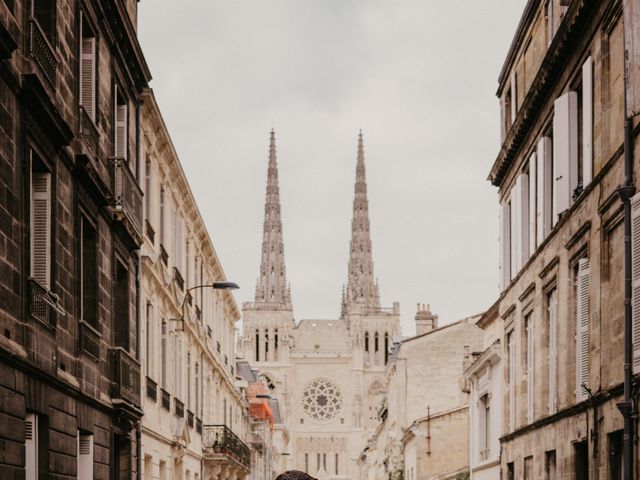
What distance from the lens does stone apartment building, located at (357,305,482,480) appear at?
180 feet

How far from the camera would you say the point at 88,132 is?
61.9 ft

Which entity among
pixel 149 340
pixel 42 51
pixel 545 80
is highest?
pixel 545 80

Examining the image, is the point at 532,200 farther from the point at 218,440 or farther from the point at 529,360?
the point at 218,440

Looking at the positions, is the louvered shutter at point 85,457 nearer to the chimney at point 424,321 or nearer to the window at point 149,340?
the window at point 149,340

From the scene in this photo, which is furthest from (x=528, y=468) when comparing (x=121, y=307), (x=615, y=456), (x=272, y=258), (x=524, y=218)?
(x=272, y=258)

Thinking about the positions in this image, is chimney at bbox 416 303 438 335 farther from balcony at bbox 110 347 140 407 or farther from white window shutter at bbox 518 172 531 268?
balcony at bbox 110 347 140 407

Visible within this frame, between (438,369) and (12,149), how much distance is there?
5255 cm

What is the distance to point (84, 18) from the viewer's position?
1902 cm

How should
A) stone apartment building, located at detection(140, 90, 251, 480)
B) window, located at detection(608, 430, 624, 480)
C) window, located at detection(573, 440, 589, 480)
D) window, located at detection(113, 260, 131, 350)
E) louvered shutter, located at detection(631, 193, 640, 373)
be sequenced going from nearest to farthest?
1. louvered shutter, located at detection(631, 193, 640, 373)
2. window, located at detection(608, 430, 624, 480)
3. window, located at detection(573, 440, 589, 480)
4. window, located at detection(113, 260, 131, 350)
5. stone apartment building, located at detection(140, 90, 251, 480)

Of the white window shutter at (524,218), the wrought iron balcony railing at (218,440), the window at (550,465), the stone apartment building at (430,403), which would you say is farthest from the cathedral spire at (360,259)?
the window at (550,465)

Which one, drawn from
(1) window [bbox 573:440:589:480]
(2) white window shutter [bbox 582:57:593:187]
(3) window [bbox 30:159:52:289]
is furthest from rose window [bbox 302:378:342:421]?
(3) window [bbox 30:159:52:289]

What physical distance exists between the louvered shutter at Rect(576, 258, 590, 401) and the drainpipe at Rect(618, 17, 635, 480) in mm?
3197

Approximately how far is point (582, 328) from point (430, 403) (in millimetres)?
44905

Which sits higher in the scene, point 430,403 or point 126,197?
point 126,197
